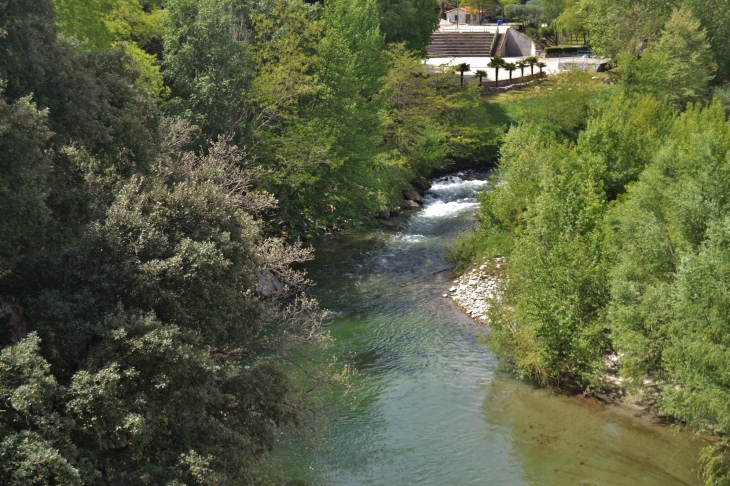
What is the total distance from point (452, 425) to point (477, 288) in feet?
35.2

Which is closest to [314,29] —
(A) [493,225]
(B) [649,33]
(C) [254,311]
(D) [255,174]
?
(D) [255,174]

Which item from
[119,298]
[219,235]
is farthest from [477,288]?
[119,298]

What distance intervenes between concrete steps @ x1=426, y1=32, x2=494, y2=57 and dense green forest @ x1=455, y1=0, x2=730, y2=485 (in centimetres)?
5001

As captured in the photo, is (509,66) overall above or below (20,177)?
above

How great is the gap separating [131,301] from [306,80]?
76.5 feet

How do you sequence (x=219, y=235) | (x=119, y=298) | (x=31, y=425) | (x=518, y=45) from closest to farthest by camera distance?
(x=31, y=425) → (x=119, y=298) → (x=219, y=235) → (x=518, y=45)

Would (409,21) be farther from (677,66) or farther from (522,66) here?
(677,66)

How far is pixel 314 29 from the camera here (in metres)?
38.5

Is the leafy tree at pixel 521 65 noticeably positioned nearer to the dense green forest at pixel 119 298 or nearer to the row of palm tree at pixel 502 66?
the row of palm tree at pixel 502 66

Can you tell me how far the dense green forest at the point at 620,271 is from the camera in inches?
750

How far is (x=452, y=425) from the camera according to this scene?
2225cm

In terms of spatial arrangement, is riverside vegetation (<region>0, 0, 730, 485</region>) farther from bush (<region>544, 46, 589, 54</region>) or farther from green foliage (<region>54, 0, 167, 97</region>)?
bush (<region>544, 46, 589, 54</region>)

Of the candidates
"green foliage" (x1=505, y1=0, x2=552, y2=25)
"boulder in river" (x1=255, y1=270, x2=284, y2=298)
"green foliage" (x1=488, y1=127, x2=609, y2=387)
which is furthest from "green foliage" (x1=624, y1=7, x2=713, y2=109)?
"boulder in river" (x1=255, y1=270, x2=284, y2=298)

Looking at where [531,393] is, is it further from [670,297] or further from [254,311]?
A: [254,311]
